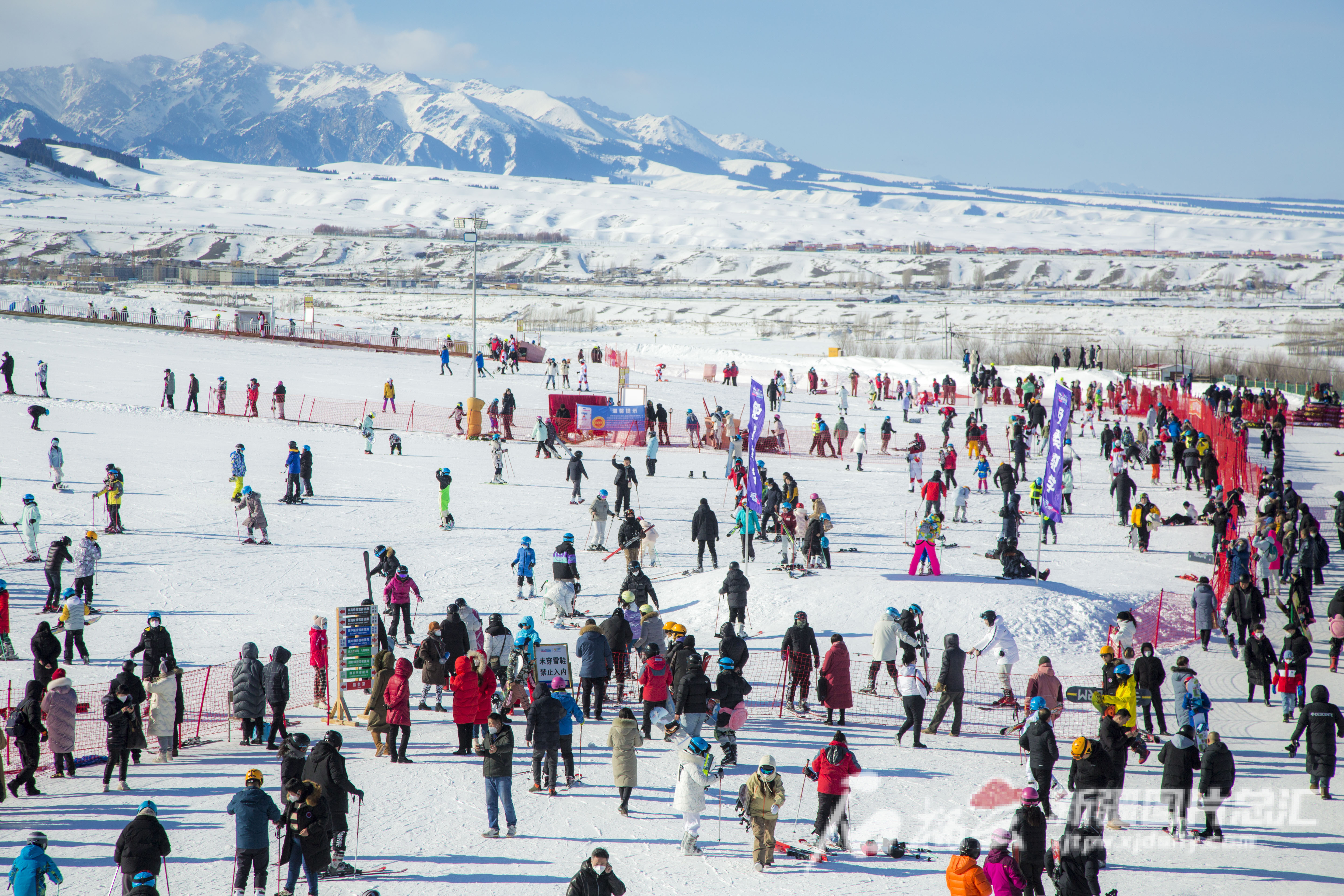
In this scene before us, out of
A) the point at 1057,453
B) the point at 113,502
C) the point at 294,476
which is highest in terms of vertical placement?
the point at 1057,453

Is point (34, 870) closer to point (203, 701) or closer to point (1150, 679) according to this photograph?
point (203, 701)

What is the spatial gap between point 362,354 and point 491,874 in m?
42.1

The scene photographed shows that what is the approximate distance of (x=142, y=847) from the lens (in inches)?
285

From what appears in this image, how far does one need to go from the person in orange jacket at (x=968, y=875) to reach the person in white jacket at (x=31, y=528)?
1453 cm

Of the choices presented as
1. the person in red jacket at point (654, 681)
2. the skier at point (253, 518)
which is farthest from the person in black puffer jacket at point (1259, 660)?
the skier at point (253, 518)

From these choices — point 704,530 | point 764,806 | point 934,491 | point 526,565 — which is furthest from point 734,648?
point 934,491

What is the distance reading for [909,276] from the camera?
389 ft

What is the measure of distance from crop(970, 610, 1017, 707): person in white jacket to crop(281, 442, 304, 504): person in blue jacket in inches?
574

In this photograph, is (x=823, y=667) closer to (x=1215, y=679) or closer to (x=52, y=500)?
(x=1215, y=679)

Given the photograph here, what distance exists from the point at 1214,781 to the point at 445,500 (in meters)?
14.2

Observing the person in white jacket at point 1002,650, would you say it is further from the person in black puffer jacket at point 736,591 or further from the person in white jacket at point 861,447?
the person in white jacket at point 861,447

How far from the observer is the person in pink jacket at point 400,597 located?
547 inches

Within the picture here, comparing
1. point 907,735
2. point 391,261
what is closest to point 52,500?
point 907,735

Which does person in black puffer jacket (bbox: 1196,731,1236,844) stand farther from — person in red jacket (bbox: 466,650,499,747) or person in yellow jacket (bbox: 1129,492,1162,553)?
person in yellow jacket (bbox: 1129,492,1162,553)
